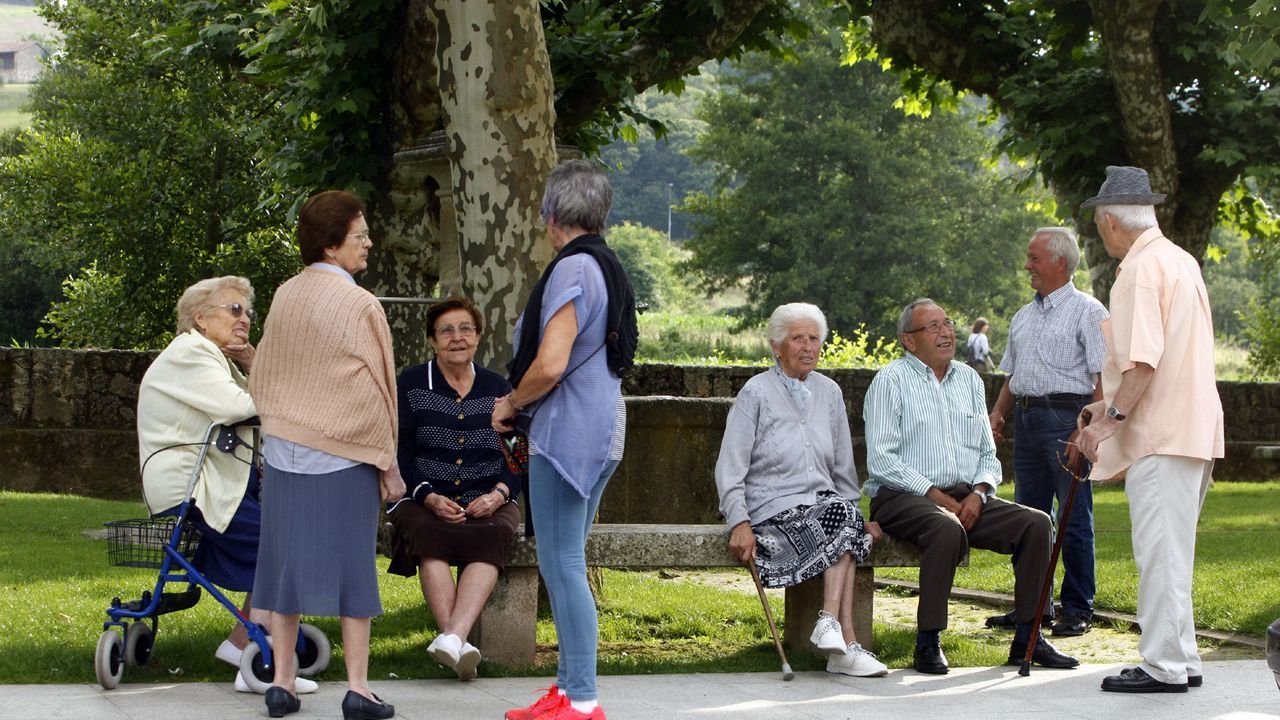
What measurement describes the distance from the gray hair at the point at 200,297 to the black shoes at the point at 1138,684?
380 centimetres

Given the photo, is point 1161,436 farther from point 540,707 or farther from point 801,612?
point 540,707

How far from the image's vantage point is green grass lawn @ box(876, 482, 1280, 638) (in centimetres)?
805

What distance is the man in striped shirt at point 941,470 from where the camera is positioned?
666 cm

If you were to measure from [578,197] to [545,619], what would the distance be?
3.17 meters

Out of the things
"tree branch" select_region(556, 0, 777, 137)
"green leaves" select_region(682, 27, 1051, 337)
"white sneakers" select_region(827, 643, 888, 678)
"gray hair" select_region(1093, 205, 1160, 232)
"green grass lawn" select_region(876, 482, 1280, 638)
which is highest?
"green leaves" select_region(682, 27, 1051, 337)

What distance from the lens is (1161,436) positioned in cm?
597

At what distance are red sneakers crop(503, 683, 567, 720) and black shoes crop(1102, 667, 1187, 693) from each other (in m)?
2.30

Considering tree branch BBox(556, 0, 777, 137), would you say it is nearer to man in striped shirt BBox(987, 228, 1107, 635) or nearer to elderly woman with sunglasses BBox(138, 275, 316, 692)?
man in striped shirt BBox(987, 228, 1107, 635)

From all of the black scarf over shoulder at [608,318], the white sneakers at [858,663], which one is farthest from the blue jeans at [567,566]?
the white sneakers at [858,663]

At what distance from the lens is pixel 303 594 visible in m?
5.24

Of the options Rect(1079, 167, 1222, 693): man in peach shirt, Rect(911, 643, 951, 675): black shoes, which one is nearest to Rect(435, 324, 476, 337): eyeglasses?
Rect(911, 643, 951, 675): black shoes

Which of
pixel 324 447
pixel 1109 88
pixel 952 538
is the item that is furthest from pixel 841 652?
pixel 1109 88

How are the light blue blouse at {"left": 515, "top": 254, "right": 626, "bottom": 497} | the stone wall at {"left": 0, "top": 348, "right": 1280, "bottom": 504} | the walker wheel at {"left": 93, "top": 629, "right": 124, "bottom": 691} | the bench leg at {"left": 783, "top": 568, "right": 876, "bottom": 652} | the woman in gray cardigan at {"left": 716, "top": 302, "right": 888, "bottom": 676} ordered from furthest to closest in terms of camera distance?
the stone wall at {"left": 0, "top": 348, "right": 1280, "bottom": 504} < the bench leg at {"left": 783, "top": 568, "right": 876, "bottom": 652} < the woman in gray cardigan at {"left": 716, "top": 302, "right": 888, "bottom": 676} < the walker wheel at {"left": 93, "top": 629, "right": 124, "bottom": 691} < the light blue blouse at {"left": 515, "top": 254, "right": 626, "bottom": 497}

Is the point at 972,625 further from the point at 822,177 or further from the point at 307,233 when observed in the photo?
the point at 822,177
